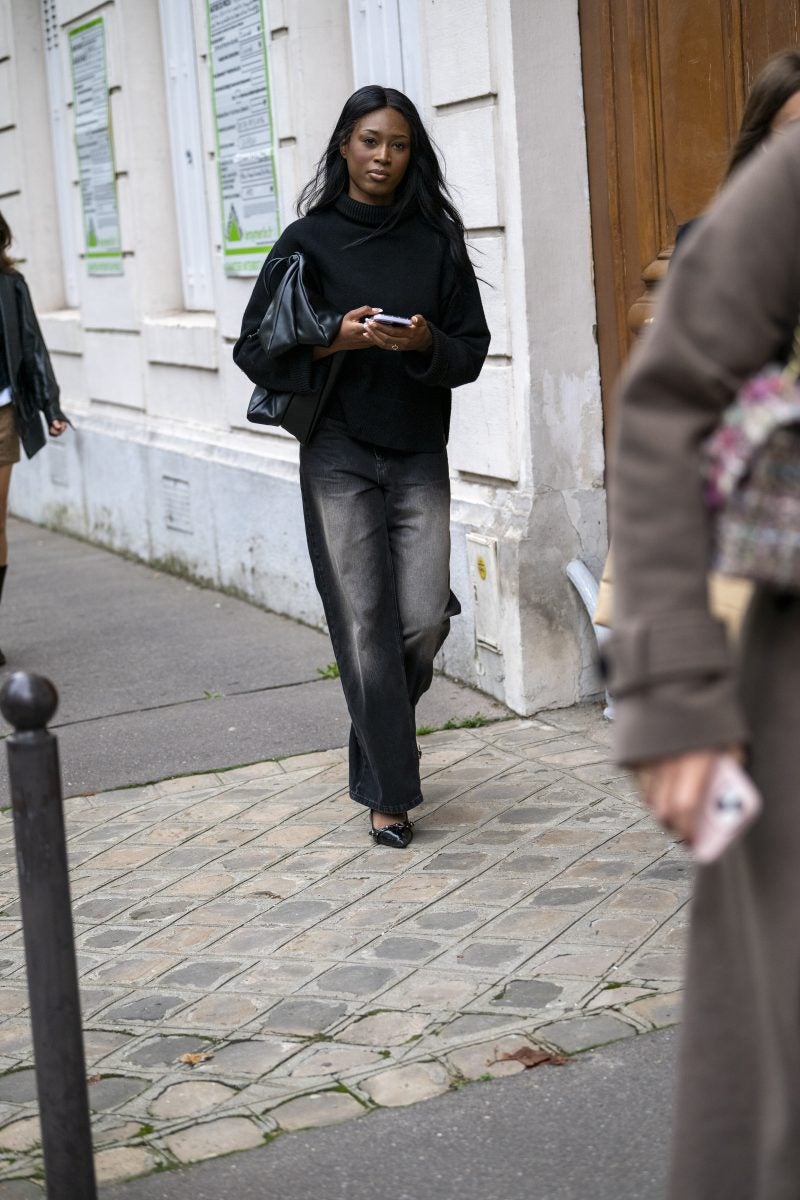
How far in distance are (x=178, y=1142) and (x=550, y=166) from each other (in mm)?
3828

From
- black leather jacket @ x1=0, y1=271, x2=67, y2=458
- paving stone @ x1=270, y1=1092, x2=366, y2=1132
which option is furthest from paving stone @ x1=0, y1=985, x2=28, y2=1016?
black leather jacket @ x1=0, y1=271, x2=67, y2=458

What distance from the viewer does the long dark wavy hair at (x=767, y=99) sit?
3.51m

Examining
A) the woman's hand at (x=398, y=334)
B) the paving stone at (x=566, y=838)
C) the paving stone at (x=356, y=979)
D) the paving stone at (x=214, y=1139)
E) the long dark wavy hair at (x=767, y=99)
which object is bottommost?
the paving stone at (x=214, y=1139)

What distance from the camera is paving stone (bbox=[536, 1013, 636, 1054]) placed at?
368 centimetres

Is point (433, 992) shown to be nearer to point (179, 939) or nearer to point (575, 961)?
point (575, 961)

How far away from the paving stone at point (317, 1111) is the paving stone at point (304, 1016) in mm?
311

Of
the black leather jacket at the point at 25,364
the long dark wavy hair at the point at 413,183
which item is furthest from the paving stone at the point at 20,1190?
the black leather jacket at the point at 25,364

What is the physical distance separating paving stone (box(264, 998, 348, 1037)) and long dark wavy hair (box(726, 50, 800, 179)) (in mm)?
2039

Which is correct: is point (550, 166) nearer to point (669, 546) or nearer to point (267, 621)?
point (267, 621)

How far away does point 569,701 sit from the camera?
6.40 m

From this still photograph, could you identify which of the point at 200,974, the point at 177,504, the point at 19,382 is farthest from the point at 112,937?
the point at 177,504

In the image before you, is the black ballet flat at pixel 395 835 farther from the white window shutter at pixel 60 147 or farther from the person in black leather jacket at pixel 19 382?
the white window shutter at pixel 60 147

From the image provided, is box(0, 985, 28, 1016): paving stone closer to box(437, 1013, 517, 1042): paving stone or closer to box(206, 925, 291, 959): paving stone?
box(206, 925, 291, 959): paving stone

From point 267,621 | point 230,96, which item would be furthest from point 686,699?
point 230,96
